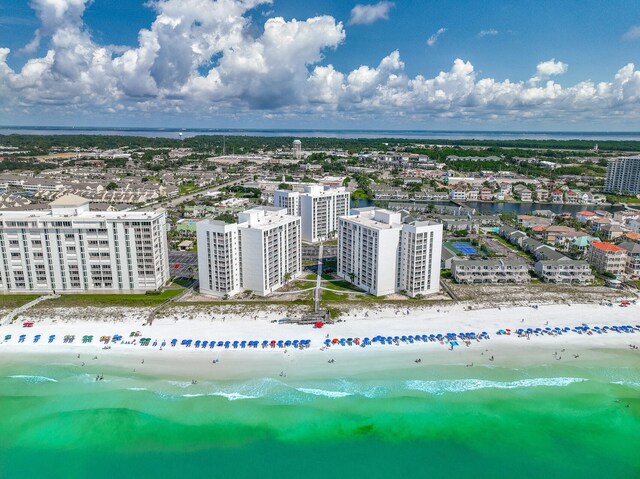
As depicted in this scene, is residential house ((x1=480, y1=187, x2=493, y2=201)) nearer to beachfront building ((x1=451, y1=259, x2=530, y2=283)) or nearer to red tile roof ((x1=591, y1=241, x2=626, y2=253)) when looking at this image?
red tile roof ((x1=591, y1=241, x2=626, y2=253))

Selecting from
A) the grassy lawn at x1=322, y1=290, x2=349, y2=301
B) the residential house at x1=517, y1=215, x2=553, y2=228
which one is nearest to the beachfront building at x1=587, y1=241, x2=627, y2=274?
the residential house at x1=517, y1=215, x2=553, y2=228

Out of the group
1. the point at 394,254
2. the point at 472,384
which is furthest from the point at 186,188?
the point at 472,384

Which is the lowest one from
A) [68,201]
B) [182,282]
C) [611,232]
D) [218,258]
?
[182,282]

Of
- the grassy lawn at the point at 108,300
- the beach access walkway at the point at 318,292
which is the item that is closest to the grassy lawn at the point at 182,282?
the grassy lawn at the point at 108,300

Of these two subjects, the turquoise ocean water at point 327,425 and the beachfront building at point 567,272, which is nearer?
the turquoise ocean water at point 327,425

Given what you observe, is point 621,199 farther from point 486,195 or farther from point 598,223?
point 598,223

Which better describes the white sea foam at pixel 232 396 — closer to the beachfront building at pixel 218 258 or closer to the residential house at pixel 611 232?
the beachfront building at pixel 218 258

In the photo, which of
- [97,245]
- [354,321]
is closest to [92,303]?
[97,245]
